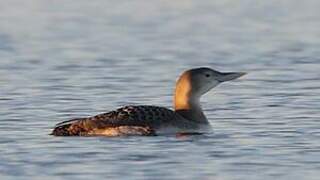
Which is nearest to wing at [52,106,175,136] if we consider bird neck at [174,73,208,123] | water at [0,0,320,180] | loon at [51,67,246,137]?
loon at [51,67,246,137]

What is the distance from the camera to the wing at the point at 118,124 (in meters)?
12.8

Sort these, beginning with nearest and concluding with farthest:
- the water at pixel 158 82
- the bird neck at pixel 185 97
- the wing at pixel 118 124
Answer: the water at pixel 158 82
the wing at pixel 118 124
the bird neck at pixel 185 97

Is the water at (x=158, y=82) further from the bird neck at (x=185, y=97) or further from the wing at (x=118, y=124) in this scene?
the bird neck at (x=185, y=97)

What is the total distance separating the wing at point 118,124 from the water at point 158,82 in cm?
14

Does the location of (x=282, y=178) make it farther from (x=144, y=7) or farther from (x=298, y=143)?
(x=144, y=7)

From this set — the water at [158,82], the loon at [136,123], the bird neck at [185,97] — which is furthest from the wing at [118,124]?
the bird neck at [185,97]

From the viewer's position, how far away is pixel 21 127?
13.3 metres

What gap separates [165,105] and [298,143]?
3.11m

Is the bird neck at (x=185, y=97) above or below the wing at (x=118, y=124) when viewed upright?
above

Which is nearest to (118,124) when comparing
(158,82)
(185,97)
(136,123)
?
(136,123)

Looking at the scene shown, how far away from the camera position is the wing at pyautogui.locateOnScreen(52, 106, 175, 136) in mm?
12797

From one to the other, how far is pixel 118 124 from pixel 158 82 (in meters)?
3.62

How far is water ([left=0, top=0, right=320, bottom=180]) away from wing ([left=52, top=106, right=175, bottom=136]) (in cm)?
14

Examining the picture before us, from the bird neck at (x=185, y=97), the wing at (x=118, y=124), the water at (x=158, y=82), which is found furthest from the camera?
the bird neck at (x=185, y=97)
